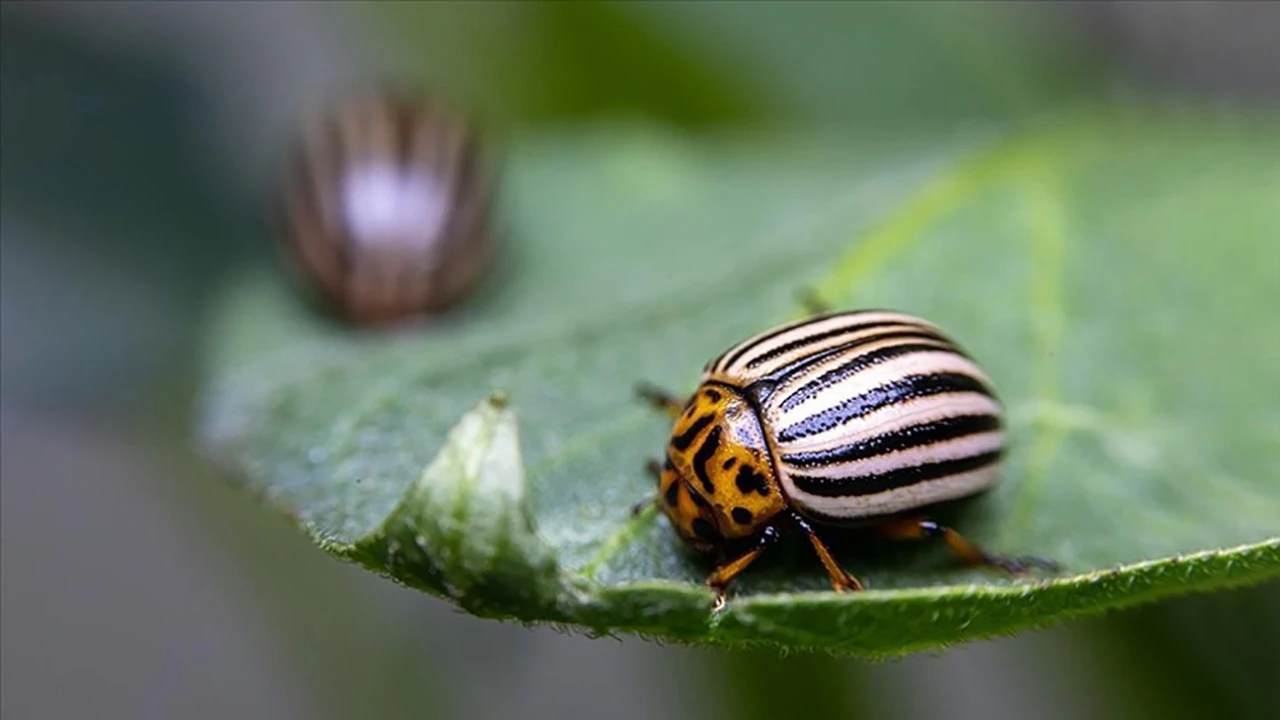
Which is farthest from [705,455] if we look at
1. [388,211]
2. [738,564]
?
[388,211]

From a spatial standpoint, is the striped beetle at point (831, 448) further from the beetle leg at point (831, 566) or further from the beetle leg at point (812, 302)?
the beetle leg at point (812, 302)

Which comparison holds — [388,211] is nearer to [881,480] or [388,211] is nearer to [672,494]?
[672,494]

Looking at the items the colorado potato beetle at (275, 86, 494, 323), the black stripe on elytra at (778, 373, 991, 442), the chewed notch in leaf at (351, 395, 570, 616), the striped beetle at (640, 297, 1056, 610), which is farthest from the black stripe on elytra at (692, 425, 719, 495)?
the colorado potato beetle at (275, 86, 494, 323)

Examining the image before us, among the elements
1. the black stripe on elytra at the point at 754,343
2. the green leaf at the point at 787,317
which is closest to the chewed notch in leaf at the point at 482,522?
the green leaf at the point at 787,317

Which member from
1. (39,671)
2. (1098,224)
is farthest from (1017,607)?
(39,671)

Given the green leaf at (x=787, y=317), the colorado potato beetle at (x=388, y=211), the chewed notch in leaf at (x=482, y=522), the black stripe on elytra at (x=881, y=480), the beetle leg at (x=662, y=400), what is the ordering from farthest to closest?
the colorado potato beetle at (x=388, y=211) < the beetle leg at (x=662, y=400) < the black stripe on elytra at (x=881, y=480) < the green leaf at (x=787, y=317) < the chewed notch in leaf at (x=482, y=522)
